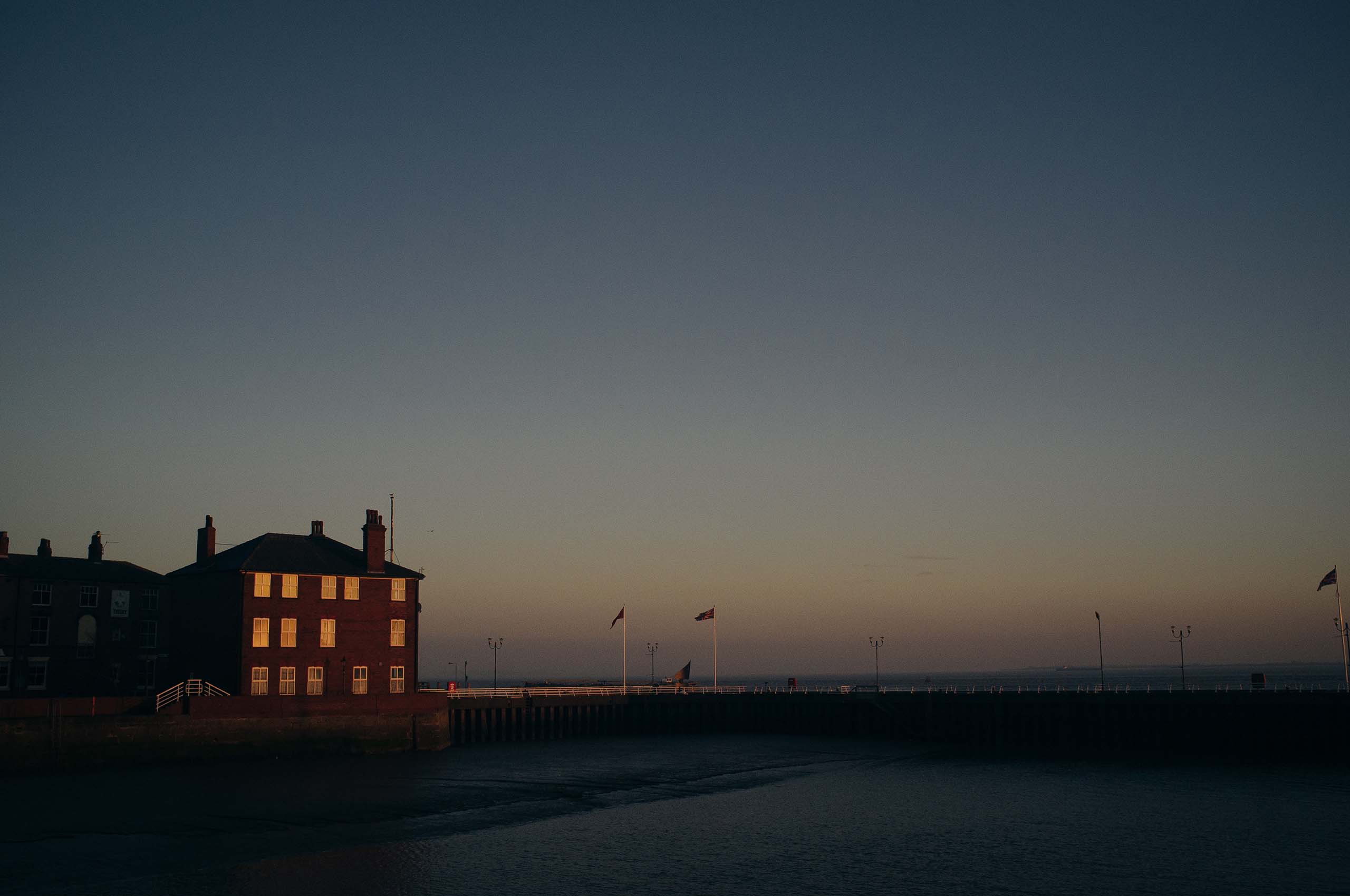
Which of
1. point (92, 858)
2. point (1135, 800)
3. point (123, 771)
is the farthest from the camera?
point (123, 771)

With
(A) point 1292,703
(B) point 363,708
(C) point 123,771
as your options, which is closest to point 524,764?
(B) point 363,708

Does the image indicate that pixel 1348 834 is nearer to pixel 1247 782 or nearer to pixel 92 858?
pixel 1247 782

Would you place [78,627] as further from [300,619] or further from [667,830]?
[667,830]

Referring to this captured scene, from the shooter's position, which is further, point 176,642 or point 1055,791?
point 176,642

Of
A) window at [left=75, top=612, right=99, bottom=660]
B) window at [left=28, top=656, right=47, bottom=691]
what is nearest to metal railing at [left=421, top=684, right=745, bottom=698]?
window at [left=75, top=612, right=99, bottom=660]

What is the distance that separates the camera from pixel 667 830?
2112 inches

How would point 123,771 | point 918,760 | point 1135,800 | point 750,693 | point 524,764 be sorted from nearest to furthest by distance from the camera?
point 1135,800, point 123,771, point 524,764, point 918,760, point 750,693

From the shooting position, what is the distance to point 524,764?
264 ft

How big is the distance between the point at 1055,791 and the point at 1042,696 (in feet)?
114

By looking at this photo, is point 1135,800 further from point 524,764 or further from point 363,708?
point 363,708

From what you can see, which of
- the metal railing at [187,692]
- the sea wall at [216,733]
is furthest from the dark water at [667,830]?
the metal railing at [187,692]

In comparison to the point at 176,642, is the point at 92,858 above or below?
below

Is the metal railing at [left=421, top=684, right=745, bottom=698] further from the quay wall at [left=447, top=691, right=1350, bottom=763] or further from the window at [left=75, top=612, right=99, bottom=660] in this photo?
the window at [left=75, top=612, right=99, bottom=660]

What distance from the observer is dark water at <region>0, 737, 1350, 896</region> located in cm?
4241
